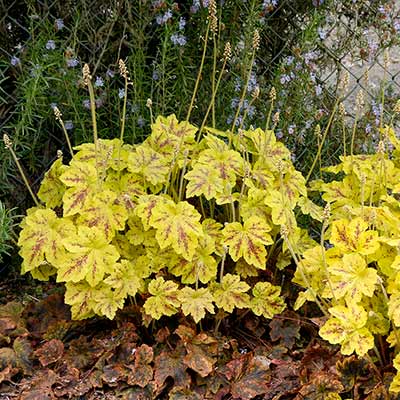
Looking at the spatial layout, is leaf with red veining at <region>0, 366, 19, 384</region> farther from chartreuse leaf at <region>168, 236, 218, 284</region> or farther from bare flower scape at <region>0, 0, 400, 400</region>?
chartreuse leaf at <region>168, 236, 218, 284</region>

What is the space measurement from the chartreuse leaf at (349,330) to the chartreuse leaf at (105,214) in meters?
0.76

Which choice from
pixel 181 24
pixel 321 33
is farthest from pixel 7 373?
pixel 321 33

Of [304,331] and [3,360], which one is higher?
[304,331]

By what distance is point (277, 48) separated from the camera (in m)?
3.56

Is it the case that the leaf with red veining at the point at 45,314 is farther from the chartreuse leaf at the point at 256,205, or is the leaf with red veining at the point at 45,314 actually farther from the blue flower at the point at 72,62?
the blue flower at the point at 72,62

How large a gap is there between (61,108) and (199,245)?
903 mm

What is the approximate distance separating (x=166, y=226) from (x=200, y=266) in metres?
0.20

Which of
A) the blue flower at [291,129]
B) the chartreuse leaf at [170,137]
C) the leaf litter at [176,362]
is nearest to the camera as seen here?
the leaf litter at [176,362]

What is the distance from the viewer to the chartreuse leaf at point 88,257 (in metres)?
2.46

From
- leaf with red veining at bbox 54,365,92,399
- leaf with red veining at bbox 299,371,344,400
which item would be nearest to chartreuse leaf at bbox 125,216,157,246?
leaf with red veining at bbox 54,365,92,399

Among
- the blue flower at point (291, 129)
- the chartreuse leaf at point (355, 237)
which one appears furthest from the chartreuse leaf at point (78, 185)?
the blue flower at point (291, 129)

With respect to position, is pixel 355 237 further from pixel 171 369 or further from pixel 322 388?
pixel 171 369

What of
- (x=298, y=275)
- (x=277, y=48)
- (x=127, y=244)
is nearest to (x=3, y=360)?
(x=127, y=244)

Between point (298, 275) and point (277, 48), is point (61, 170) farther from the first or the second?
point (277, 48)
